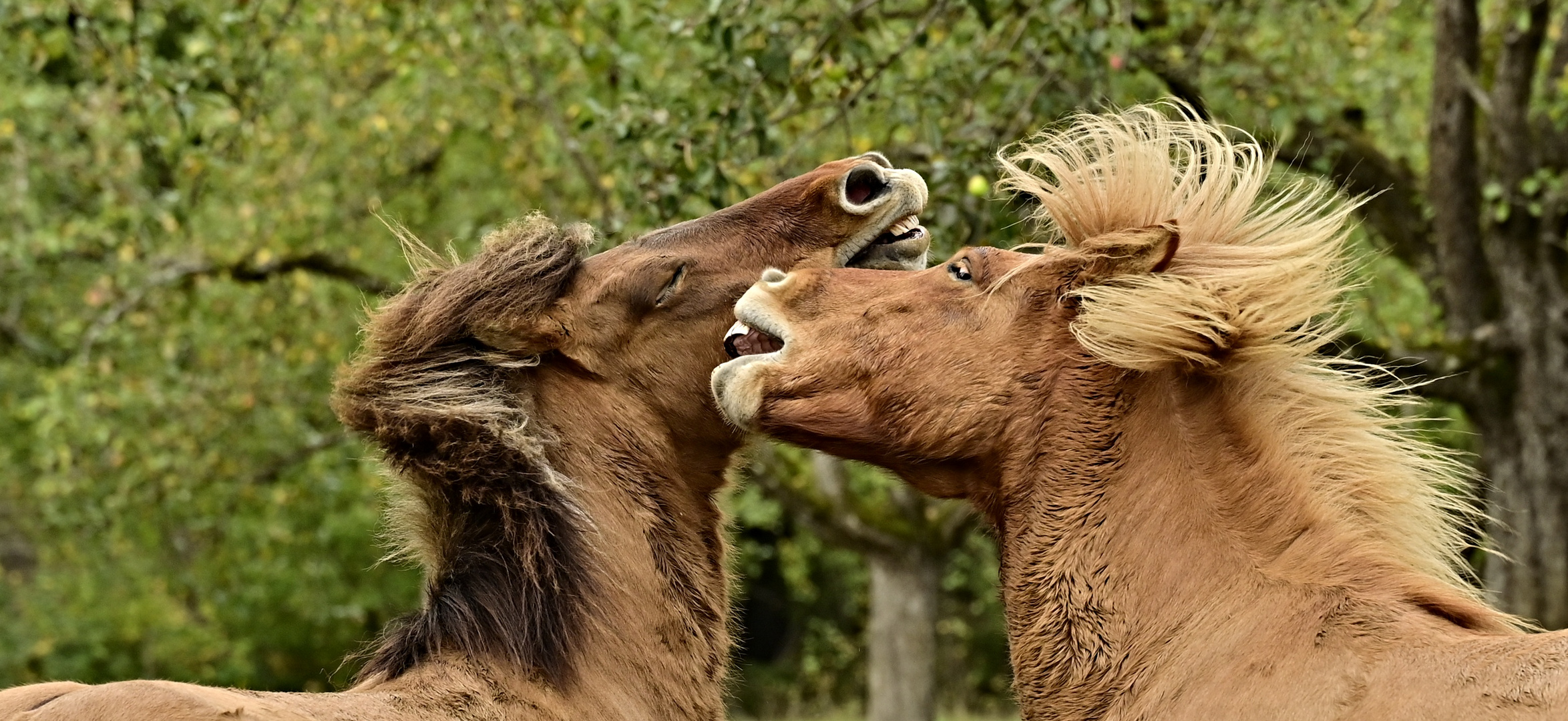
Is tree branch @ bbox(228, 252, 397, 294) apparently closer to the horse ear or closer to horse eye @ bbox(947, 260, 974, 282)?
horse eye @ bbox(947, 260, 974, 282)

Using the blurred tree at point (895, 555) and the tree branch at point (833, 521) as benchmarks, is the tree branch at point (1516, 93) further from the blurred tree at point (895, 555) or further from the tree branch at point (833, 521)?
the tree branch at point (833, 521)

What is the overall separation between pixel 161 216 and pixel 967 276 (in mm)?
6673

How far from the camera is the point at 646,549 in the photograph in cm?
405

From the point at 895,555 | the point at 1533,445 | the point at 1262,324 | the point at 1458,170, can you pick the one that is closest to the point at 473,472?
the point at 1262,324

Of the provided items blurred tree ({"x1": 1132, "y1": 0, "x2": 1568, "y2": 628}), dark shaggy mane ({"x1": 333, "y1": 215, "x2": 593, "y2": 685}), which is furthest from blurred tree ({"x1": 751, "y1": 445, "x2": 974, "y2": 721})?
dark shaggy mane ({"x1": 333, "y1": 215, "x2": 593, "y2": 685})

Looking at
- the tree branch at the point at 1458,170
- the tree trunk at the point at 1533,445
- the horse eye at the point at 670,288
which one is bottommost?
the tree trunk at the point at 1533,445

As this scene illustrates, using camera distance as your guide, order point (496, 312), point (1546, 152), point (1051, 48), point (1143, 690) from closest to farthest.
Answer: point (1143, 690) < point (496, 312) < point (1051, 48) < point (1546, 152)

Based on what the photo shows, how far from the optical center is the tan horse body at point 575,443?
3.75 meters

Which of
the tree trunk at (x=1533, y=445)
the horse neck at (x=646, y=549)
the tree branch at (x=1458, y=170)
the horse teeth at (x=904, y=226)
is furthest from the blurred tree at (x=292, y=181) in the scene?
the tree trunk at (x=1533, y=445)

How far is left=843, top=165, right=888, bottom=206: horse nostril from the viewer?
164 inches

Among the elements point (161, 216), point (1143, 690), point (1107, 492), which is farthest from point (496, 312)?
point (161, 216)

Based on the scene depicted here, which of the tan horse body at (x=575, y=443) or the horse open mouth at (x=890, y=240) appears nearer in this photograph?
the tan horse body at (x=575, y=443)

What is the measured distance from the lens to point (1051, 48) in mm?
6371

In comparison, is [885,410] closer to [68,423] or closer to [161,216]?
[161,216]
